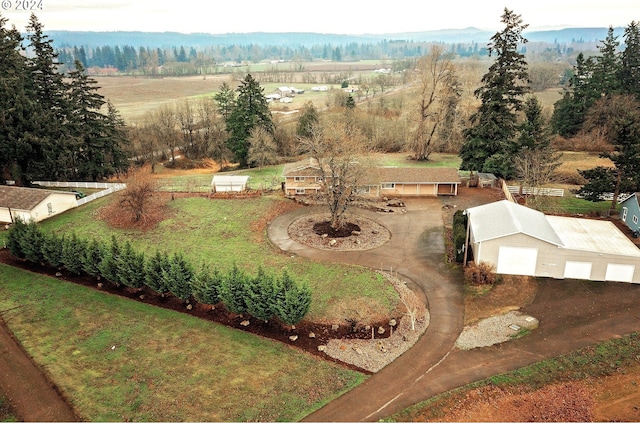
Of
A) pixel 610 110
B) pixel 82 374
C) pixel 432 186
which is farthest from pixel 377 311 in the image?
pixel 610 110

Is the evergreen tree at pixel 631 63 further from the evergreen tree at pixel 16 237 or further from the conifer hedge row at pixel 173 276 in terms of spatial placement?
the evergreen tree at pixel 16 237

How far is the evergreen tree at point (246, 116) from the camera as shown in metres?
52.9

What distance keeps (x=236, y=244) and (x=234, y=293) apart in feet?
31.1

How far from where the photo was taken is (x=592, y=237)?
1036 inches

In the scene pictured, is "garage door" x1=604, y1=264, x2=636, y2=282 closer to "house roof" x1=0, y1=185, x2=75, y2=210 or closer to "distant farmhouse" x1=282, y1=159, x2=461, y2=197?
"distant farmhouse" x1=282, y1=159, x2=461, y2=197

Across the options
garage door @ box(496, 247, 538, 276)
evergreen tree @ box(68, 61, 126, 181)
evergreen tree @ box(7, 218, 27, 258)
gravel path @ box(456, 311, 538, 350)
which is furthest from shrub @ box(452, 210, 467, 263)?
evergreen tree @ box(68, 61, 126, 181)

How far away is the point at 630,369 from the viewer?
18078 mm

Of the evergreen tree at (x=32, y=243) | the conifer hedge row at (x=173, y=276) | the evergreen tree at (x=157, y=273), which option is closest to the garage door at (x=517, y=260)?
the conifer hedge row at (x=173, y=276)

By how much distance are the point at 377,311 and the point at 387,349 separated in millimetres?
3057

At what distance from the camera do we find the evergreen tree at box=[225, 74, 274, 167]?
52.9 metres

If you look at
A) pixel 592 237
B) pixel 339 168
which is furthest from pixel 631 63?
pixel 339 168

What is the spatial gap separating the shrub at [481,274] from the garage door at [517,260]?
73 cm

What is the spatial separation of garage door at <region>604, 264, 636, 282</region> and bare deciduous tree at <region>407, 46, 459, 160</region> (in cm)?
3069

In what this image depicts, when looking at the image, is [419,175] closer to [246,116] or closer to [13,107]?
[246,116]
